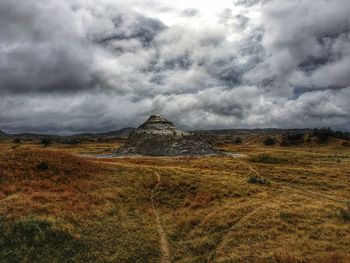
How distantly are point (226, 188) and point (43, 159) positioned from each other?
23.2 metres

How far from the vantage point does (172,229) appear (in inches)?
974

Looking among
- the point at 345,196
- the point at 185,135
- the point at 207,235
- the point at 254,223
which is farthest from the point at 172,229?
the point at 185,135

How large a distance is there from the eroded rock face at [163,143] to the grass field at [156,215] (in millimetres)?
42979

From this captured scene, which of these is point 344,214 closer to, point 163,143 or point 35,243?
point 35,243

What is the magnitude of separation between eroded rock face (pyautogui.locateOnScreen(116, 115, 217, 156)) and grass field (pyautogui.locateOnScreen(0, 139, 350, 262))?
43.0 metres

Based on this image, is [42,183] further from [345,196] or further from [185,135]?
[185,135]

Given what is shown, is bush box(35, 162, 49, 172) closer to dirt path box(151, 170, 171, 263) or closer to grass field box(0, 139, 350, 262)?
grass field box(0, 139, 350, 262)

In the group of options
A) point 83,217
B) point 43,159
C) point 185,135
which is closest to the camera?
point 83,217

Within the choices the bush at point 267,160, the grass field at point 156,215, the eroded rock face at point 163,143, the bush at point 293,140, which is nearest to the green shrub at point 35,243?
the grass field at point 156,215

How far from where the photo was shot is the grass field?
19953mm

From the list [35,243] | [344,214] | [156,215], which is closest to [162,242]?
[156,215]

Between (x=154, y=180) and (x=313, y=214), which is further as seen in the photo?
(x=154, y=180)

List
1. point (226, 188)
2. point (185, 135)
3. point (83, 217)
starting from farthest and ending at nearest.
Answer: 1. point (185, 135)
2. point (226, 188)
3. point (83, 217)

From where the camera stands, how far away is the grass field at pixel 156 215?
786 inches
